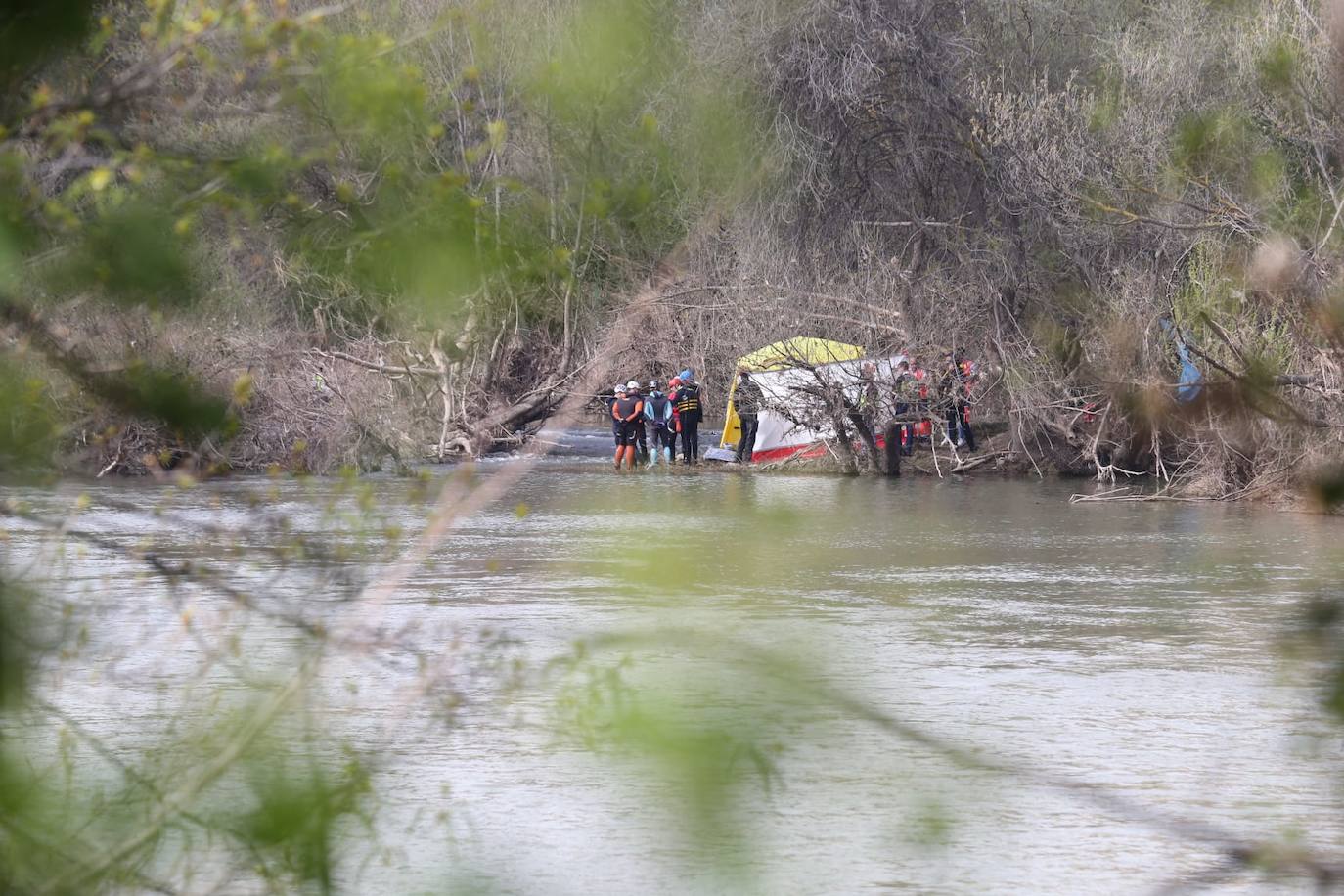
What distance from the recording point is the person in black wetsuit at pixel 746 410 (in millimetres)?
27188

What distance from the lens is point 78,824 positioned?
7.08 ft

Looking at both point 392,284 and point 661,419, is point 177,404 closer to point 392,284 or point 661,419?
point 392,284

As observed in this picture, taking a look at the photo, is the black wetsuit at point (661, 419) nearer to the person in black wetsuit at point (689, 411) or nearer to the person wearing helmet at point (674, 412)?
the person wearing helmet at point (674, 412)

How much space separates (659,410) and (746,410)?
5.05 ft

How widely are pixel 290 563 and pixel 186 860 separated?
1.85ft

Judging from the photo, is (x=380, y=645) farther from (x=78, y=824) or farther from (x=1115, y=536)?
(x=1115, y=536)

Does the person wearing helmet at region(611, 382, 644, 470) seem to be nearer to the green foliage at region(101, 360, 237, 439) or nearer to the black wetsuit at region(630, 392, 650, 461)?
the black wetsuit at region(630, 392, 650, 461)

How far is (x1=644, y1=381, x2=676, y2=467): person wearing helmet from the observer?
2830cm

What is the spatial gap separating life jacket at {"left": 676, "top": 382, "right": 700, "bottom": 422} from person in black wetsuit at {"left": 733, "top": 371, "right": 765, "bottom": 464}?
537 millimetres

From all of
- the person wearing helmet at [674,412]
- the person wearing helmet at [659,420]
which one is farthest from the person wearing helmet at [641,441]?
the person wearing helmet at [674,412]

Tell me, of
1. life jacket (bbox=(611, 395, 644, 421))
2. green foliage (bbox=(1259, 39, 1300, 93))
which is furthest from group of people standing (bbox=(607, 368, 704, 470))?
green foliage (bbox=(1259, 39, 1300, 93))

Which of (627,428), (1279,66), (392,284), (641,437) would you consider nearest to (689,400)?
(641,437)

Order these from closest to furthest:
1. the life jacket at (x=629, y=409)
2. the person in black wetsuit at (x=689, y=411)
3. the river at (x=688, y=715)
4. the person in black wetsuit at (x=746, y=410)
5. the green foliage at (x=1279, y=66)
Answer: the river at (x=688, y=715)
the green foliage at (x=1279, y=66)
the life jacket at (x=629, y=409)
the person in black wetsuit at (x=746, y=410)
the person in black wetsuit at (x=689, y=411)

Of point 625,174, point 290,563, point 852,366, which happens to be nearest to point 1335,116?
point 625,174
